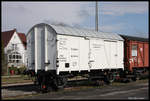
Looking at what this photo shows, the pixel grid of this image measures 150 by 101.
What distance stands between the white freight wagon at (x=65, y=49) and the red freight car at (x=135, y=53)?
271cm

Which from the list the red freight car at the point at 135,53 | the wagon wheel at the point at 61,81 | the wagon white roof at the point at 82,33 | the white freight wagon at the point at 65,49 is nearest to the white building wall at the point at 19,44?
the red freight car at the point at 135,53

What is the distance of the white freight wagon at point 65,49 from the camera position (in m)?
14.4

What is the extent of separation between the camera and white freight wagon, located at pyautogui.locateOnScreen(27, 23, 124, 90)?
47.3 feet

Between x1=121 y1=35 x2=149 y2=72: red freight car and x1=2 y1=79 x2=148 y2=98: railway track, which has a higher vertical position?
x1=121 y1=35 x2=149 y2=72: red freight car

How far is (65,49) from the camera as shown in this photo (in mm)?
14727

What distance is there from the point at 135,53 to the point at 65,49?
7.93 meters

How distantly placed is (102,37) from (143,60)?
5.84 meters

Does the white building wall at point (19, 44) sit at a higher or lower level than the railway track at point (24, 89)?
higher

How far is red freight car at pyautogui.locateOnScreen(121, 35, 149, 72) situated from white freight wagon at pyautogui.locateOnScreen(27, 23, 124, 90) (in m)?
2.71

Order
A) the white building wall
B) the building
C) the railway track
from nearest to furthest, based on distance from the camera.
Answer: the railway track
the building
the white building wall

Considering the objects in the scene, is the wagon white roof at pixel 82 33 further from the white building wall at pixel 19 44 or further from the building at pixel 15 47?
the white building wall at pixel 19 44

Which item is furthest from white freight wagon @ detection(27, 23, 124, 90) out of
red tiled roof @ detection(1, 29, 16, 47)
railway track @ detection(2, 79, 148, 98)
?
red tiled roof @ detection(1, 29, 16, 47)

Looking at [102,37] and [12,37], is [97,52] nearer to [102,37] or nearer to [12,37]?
[102,37]

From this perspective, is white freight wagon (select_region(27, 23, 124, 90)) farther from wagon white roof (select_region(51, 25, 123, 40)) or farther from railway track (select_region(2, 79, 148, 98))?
railway track (select_region(2, 79, 148, 98))
